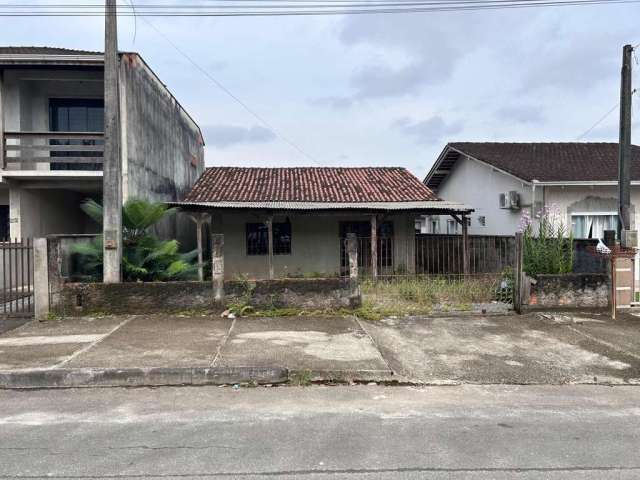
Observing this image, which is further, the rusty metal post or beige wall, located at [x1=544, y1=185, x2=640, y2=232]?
beige wall, located at [x1=544, y1=185, x2=640, y2=232]

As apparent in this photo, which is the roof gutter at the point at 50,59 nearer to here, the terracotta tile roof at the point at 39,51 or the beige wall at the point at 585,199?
the terracotta tile roof at the point at 39,51

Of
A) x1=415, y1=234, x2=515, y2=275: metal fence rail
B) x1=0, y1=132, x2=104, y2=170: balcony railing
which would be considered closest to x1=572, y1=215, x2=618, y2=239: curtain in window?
x1=415, y1=234, x2=515, y2=275: metal fence rail

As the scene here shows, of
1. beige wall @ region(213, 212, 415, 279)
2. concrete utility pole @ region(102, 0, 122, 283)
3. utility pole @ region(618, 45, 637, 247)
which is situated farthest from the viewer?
beige wall @ region(213, 212, 415, 279)

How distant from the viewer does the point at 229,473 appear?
11.0 ft

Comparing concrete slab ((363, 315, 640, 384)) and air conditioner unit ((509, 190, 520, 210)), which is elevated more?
air conditioner unit ((509, 190, 520, 210))

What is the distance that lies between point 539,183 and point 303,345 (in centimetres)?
933

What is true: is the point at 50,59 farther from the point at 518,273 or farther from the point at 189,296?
the point at 518,273

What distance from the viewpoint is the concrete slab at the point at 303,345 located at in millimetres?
6018

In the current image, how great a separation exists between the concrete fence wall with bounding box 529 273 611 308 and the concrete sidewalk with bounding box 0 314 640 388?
451 millimetres

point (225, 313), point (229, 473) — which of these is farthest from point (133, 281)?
point (229, 473)

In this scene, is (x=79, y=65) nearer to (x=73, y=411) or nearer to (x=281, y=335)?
(x=281, y=335)

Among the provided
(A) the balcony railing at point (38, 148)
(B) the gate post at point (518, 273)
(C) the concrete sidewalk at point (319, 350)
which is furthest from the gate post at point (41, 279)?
(B) the gate post at point (518, 273)

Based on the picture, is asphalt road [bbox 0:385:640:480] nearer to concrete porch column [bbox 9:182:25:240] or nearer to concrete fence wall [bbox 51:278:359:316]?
concrete fence wall [bbox 51:278:359:316]

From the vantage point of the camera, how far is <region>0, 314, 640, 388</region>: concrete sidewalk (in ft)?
18.6
